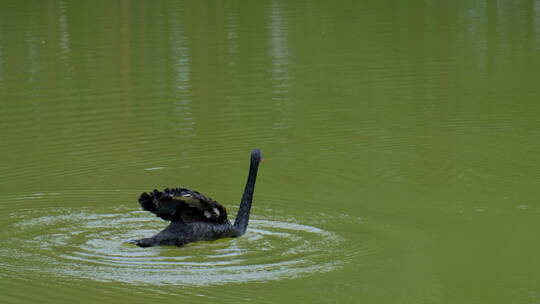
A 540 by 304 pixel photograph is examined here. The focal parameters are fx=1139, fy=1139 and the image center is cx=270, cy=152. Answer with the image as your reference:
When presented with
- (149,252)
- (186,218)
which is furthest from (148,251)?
(186,218)

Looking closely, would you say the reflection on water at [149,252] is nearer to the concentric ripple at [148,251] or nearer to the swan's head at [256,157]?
the concentric ripple at [148,251]

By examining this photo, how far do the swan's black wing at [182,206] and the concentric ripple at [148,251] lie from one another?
8.2 inches

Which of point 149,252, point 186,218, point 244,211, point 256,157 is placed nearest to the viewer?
point 149,252

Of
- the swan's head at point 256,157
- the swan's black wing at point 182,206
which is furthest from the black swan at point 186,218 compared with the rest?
the swan's head at point 256,157

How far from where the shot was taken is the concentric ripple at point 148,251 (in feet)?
23.6

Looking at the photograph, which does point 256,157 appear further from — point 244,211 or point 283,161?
point 283,161

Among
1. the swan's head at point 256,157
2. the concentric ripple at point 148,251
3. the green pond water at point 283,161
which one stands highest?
the swan's head at point 256,157

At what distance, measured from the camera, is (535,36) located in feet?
65.5

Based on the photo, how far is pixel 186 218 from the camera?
25.3 feet

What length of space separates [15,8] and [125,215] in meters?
19.0

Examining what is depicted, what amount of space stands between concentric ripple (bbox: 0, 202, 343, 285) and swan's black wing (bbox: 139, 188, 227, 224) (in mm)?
208

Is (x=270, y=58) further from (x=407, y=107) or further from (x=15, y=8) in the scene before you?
(x=15, y=8)

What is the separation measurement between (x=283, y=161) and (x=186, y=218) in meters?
3.12

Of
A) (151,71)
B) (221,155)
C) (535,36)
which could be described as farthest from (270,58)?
(221,155)
